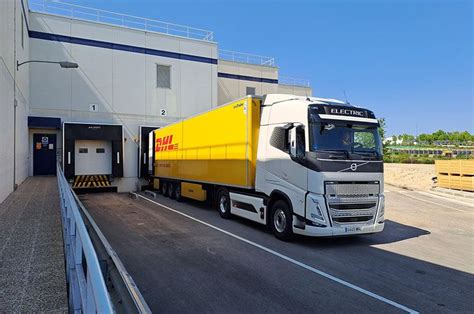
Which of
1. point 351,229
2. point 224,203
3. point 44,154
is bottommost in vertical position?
point 351,229

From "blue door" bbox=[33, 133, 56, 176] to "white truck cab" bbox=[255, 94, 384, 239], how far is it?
16.7 meters

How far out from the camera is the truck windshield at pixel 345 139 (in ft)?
27.8

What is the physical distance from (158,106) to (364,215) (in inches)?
715

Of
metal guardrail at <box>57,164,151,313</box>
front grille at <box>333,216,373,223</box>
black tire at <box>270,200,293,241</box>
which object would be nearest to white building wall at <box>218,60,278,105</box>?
black tire at <box>270,200,293,241</box>

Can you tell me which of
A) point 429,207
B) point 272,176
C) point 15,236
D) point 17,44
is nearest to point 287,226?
point 272,176

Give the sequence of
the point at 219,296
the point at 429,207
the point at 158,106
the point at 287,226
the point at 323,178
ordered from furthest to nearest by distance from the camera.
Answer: the point at 158,106
the point at 429,207
the point at 287,226
the point at 323,178
the point at 219,296

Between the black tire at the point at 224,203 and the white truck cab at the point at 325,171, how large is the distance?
2.64 m

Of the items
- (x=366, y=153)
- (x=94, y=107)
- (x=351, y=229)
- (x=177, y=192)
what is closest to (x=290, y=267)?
(x=351, y=229)

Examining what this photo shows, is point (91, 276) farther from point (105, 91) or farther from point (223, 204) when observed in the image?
point (105, 91)

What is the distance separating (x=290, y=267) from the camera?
22.0 ft

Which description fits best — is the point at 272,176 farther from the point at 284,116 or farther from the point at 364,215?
the point at 364,215

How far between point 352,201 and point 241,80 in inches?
887

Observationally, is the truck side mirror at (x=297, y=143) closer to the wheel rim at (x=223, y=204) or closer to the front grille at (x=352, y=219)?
the front grille at (x=352, y=219)

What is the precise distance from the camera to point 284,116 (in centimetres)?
938
